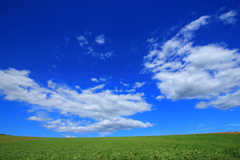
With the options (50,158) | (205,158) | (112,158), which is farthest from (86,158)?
(205,158)

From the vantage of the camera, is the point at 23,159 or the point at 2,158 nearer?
the point at 23,159

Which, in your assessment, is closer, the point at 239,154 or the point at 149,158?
the point at 149,158

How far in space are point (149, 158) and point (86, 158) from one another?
31.4ft

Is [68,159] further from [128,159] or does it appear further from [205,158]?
[205,158]

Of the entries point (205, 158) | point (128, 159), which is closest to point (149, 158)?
point (128, 159)

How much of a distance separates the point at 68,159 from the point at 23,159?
753 centimetres

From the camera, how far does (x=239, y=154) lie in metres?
20.5

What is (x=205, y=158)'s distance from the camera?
18.4 m

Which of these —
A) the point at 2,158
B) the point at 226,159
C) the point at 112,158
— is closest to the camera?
the point at 226,159

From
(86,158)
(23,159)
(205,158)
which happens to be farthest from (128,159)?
(23,159)

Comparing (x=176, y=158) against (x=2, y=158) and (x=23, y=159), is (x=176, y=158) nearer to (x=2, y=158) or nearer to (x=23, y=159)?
(x=23, y=159)

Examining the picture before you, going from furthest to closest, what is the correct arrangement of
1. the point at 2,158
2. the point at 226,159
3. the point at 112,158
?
the point at 2,158
the point at 112,158
the point at 226,159

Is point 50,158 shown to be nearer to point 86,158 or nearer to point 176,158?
point 86,158

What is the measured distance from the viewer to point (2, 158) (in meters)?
22.8
